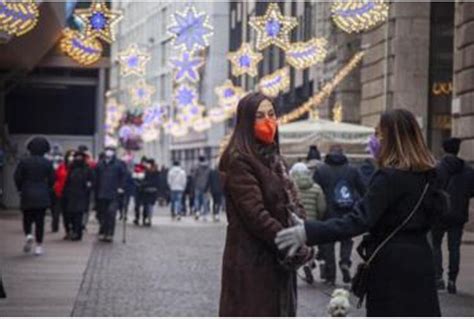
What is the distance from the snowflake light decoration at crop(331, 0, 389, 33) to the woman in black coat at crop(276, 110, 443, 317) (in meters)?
16.9

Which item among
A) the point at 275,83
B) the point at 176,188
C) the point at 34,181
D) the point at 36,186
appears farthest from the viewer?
the point at 275,83

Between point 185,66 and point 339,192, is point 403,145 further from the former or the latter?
point 185,66

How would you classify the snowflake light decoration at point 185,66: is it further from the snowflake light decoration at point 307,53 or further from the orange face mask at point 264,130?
the orange face mask at point 264,130

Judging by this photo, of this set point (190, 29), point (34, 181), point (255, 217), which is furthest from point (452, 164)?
point (190, 29)

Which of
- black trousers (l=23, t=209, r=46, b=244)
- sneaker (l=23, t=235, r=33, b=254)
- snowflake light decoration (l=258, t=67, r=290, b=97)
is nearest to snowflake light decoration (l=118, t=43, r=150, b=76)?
snowflake light decoration (l=258, t=67, r=290, b=97)

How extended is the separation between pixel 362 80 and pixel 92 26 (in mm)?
10641

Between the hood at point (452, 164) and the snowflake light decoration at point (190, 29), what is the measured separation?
38.0 ft

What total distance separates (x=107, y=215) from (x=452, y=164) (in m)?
9.92

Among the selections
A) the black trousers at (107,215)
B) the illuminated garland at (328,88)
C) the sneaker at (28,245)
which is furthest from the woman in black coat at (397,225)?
the illuminated garland at (328,88)

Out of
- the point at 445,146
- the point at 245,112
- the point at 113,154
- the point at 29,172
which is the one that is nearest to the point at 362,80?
the point at 113,154

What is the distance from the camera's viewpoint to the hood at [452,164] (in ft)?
43.8

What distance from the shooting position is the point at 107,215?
2198 cm

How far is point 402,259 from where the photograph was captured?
5.84 meters

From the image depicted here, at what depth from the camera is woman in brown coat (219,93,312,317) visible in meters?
6.11
